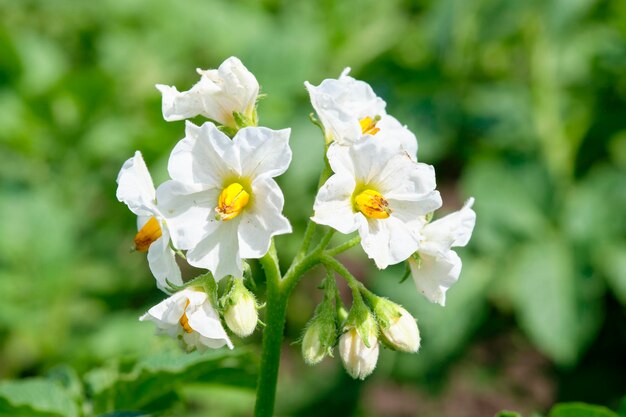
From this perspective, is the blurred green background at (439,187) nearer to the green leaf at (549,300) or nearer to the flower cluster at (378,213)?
the green leaf at (549,300)

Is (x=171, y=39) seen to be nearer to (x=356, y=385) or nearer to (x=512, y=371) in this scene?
(x=356, y=385)

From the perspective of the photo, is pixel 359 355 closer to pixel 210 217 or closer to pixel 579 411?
pixel 210 217

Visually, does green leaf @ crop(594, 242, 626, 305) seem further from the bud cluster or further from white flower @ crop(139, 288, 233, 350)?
white flower @ crop(139, 288, 233, 350)

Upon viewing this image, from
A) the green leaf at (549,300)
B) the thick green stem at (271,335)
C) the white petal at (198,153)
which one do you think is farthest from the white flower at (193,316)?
the green leaf at (549,300)

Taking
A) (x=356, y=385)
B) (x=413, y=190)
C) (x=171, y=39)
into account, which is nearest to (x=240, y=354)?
(x=413, y=190)

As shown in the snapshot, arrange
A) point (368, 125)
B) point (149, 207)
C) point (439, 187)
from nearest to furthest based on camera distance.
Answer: point (149, 207) → point (368, 125) → point (439, 187)

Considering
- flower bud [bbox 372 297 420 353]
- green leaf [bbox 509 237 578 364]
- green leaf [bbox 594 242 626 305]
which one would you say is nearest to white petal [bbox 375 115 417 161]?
flower bud [bbox 372 297 420 353]

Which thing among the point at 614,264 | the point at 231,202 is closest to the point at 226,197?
the point at 231,202
